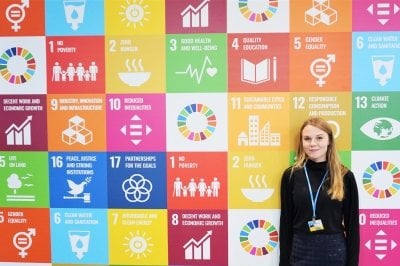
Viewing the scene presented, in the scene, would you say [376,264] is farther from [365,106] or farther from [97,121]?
[97,121]

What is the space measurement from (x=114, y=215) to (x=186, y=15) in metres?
1.24

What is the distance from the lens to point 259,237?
2.42m

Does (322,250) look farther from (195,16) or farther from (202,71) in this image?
(195,16)

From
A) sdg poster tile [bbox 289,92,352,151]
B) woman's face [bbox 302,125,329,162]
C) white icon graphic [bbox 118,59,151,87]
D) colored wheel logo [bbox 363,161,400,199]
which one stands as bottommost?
colored wheel logo [bbox 363,161,400,199]

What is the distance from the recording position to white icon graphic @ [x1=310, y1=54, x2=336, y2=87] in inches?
92.0

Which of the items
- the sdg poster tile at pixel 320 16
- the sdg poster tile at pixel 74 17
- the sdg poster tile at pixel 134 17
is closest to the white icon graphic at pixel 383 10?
the sdg poster tile at pixel 320 16

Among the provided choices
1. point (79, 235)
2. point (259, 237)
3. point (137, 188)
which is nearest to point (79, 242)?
point (79, 235)

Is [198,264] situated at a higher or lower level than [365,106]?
lower

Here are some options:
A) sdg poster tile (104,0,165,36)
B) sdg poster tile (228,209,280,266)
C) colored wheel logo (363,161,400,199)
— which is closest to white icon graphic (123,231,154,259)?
sdg poster tile (228,209,280,266)

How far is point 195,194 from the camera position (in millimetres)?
2432

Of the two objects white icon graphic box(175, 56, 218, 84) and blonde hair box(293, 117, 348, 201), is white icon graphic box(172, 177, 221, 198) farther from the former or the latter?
white icon graphic box(175, 56, 218, 84)

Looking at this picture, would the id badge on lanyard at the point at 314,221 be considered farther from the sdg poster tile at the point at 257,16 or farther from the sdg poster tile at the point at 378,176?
the sdg poster tile at the point at 257,16

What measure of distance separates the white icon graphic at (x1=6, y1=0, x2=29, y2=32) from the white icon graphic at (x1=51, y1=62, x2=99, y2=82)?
0.33 meters

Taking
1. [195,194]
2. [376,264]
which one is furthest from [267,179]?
[376,264]
